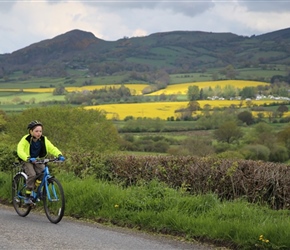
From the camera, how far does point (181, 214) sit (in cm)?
898

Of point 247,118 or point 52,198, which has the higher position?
point 52,198

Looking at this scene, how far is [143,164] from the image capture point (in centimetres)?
1238

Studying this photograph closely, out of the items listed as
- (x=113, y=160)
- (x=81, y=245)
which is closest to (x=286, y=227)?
(x=81, y=245)

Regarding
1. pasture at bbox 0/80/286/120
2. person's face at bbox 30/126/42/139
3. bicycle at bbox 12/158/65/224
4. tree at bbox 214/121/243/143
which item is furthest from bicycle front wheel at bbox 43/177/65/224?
pasture at bbox 0/80/286/120

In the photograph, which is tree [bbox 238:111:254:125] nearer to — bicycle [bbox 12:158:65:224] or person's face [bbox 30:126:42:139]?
bicycle [bbox 12:158:65:224]

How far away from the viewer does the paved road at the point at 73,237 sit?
25.7ft

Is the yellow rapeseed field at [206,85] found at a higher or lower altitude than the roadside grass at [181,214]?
lower

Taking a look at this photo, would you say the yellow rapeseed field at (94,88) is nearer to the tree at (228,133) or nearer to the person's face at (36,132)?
the tree at (228,133)

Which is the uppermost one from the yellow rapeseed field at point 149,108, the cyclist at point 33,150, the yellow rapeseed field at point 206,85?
the cyclist at point 33,150

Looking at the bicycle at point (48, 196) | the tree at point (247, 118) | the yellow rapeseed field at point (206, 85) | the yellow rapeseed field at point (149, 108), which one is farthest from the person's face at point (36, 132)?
the yellow rapeseed field at point (206, 85)

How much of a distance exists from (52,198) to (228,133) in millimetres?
71963

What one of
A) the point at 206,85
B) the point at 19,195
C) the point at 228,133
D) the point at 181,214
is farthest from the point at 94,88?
the point at 181,214

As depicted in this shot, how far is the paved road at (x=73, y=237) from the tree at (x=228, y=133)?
69.4 m

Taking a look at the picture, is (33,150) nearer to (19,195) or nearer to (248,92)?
(19,195)
